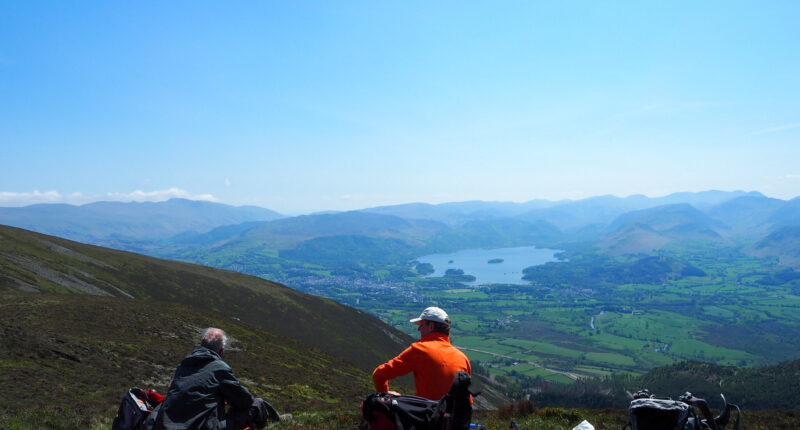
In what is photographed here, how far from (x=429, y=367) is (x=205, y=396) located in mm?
3629

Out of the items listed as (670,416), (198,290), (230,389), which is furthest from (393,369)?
(198,290)

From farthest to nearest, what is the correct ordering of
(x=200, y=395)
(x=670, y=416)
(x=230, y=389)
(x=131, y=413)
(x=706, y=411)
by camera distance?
(x=131, y=413), (x=230, y=389), (x=200, y=395), (x=706, y=411), (x=670, y=416)

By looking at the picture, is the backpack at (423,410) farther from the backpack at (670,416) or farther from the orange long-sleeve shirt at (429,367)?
the backpack at (670,416)

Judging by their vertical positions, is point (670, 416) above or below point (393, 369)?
below

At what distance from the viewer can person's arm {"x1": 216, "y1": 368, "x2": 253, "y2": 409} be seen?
6.91 m

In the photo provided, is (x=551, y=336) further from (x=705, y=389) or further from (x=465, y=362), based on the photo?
(x=465, y=362)

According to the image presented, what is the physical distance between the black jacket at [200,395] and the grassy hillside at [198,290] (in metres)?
50.6

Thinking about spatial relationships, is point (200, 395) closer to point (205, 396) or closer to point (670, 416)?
point (205, 396)

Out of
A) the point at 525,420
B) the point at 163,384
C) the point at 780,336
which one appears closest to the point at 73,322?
the point at 163,384

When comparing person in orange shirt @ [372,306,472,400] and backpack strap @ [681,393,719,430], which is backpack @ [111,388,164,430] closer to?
person in orange shirt @ [372,306,472,400]

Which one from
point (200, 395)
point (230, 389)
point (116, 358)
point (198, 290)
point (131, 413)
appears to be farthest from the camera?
point (198, 290)

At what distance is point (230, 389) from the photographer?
696 cm

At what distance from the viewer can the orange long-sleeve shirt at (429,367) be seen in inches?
266

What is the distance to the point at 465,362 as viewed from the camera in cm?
698
